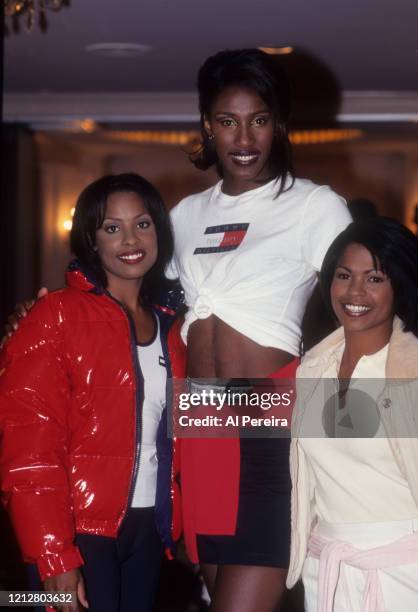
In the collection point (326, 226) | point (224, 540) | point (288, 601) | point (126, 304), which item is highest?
point (326, 226)

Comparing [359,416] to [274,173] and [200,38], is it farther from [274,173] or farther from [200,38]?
[200,38]

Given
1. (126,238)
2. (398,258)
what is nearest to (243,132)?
(126,238)

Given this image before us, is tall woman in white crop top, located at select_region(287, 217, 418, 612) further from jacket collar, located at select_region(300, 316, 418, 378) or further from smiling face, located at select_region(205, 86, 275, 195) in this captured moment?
smiling face, located at select_region(205, 86, 275, 195)

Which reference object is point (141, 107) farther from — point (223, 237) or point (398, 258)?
point (398, 258)

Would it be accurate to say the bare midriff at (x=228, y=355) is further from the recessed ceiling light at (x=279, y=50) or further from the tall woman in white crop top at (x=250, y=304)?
the recessed ceiling light at (x=279, y=50)

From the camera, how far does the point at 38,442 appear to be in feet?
5.64

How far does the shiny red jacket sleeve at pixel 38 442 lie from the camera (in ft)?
5.57

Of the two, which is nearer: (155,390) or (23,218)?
(155,390)

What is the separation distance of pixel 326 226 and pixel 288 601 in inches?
65.5

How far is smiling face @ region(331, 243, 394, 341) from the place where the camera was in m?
1.63

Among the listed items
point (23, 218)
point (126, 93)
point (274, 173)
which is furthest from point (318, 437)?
point (23, 218)

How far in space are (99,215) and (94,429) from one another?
0.43 m

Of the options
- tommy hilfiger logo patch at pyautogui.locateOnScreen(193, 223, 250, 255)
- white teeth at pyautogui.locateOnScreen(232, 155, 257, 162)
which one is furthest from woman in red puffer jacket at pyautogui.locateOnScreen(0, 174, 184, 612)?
white teeth at pyautogui.locateOnScreen(232, 155, 257, 162)

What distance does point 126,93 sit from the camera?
5.46m
